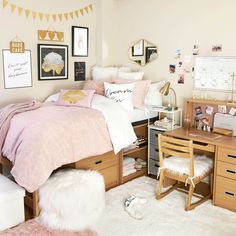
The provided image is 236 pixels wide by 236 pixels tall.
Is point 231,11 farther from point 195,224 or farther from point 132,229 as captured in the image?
point 132,229

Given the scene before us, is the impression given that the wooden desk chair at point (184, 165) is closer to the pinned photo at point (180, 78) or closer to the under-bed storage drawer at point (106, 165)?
the under-bed storage drawer at point (106, 165)

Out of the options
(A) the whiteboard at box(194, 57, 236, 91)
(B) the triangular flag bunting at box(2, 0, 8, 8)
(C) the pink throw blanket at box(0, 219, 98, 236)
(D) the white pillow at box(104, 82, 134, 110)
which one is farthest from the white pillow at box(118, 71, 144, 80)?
(C) the pink throw blanket at box(0, 219, 98, 236)

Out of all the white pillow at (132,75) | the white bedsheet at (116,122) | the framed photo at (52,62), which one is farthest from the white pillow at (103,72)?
the white bedsheet at (116,122)

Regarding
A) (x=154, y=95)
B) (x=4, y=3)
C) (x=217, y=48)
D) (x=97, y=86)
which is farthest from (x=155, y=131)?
(x=4, y=3)

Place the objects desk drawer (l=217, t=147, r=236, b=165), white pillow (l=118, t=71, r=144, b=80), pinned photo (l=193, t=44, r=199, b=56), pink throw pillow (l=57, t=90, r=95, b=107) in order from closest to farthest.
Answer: desk drawer (l=217, t=147, r=236, b=165)
pink throw pillow (l=57, t=90, r=95, b=107)
pinned photo (l=193, t=44, r=199, b=56)
white pillow (l=118, t=71, r=144, b=80)

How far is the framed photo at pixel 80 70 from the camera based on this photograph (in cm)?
418

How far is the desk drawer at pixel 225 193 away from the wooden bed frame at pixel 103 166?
109 cm

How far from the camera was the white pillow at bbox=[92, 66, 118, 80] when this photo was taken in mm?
4080

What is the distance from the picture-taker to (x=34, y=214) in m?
2.85

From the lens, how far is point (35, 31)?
3697mm

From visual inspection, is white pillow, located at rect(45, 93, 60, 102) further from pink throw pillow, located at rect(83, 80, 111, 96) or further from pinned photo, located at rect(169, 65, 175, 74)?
pinned photo, located at rect(169, 65, 175, 74)

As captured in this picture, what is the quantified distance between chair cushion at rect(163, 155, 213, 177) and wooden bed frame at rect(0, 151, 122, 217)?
587 millimetres

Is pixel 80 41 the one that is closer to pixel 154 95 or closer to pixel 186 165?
pixel 154 95

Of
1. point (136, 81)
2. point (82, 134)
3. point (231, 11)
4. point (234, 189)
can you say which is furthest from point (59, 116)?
point (231, 11)
